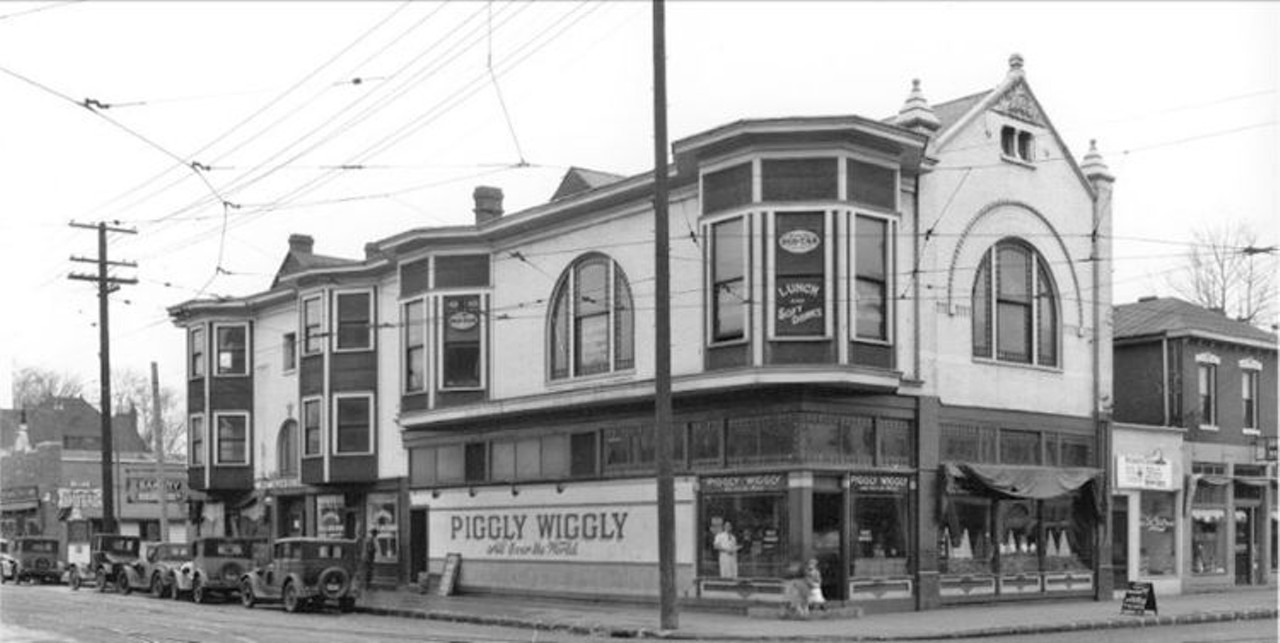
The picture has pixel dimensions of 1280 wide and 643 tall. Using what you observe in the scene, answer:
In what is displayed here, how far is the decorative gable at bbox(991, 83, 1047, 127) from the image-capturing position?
1159 inches

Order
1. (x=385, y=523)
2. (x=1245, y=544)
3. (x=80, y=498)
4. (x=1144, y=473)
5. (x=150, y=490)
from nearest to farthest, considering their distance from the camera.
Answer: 1. (x=1144, y=473)
2. (x=1245, y=544)
3. (x=385, y=523)
4. (x=150, y=490)
5. (x=80, y=498)

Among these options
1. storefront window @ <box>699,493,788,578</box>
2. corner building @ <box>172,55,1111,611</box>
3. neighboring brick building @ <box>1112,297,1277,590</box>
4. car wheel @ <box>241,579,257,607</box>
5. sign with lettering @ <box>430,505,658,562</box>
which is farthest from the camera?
neighboring brick building @ <box>1112,297,1277,590</box>

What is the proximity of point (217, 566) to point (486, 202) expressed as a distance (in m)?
11.0

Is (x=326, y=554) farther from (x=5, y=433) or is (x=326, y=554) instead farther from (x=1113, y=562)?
(x=5, y=433)

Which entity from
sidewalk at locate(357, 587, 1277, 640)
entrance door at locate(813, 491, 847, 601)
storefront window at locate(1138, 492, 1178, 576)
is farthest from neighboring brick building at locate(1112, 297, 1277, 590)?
entrance door at locate(813, 491, 847, 601)

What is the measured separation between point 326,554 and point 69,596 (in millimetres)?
10755

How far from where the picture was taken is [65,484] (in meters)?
68.2

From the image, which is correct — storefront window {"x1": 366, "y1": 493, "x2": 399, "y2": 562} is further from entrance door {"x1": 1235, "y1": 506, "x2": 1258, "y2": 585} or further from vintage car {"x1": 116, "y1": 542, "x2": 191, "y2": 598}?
entrance door {"x1": 1235, "y1": 506, "x2": 1258, "y2": 585}

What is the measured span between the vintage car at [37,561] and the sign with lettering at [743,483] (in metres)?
29.2

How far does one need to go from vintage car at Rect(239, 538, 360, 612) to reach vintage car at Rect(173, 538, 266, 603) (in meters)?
2.50

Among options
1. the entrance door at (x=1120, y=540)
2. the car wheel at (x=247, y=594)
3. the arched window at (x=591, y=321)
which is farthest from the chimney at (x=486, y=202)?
the entrance door at (x=1120, y=540)

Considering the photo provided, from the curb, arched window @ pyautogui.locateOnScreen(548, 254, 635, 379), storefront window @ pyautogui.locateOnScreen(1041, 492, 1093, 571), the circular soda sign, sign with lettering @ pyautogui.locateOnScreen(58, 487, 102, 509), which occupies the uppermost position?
the circular soda sign

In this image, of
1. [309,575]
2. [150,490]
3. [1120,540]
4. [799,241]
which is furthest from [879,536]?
[150,490]

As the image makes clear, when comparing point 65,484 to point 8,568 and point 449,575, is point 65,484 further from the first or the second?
point 449,575
